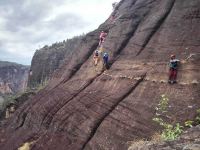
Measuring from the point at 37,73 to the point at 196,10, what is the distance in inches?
3530

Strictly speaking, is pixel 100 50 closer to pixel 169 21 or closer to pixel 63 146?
pixel 169 21

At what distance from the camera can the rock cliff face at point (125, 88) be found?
2062cm

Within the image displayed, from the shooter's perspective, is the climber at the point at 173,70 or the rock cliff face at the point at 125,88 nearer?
the rock cliff face at the point at 125,88

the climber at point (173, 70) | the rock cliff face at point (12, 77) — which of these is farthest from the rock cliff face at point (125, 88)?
the rock cliff face at point (12, 77)

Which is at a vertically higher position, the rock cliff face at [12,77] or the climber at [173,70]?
the climber at [173,70]

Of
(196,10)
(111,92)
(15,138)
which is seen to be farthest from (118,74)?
(15,138)

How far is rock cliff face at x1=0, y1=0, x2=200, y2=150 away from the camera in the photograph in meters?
20.6

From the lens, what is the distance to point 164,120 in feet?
63.0

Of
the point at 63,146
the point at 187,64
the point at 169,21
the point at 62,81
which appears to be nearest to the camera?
the point at 187,64

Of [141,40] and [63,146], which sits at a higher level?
[141,40]

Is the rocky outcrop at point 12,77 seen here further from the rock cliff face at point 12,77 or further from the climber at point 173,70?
the climber at point 173,70

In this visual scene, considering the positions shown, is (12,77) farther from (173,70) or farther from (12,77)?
(173,70)

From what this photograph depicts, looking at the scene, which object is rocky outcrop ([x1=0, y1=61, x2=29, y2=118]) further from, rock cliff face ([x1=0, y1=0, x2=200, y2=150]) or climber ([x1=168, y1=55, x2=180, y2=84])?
climber ([x1=168, y1=55, x2=180, y2=84])

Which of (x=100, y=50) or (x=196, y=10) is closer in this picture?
(x=196, y=10)
